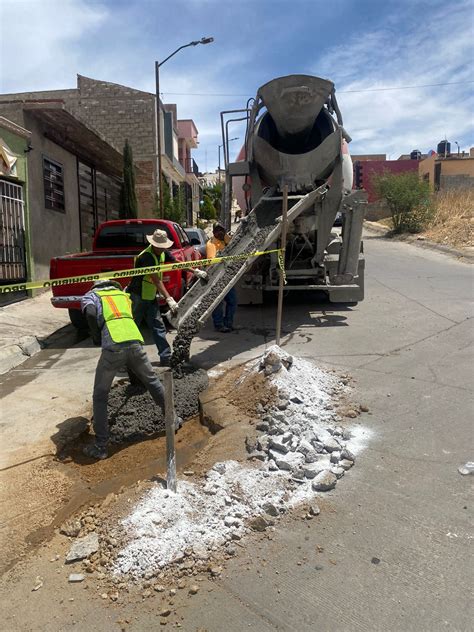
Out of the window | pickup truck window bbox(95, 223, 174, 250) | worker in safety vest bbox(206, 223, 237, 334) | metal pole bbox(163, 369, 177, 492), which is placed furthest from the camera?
the window

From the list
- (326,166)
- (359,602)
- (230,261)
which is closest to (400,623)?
(359,602)

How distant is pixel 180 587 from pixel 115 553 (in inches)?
17.7

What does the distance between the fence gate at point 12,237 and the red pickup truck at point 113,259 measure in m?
2.69

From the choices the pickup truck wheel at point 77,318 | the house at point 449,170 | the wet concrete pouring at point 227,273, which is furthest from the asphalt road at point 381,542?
the house at point 449,170

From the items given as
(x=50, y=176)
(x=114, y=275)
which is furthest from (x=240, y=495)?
(x=50, y=176)

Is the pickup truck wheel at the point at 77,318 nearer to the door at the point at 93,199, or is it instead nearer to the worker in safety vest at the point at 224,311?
the worker in safety vest at the point at 224,311

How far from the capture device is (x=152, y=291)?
6098 mm

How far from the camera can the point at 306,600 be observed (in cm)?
236

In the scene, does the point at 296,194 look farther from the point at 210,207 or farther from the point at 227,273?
the point at 210,207

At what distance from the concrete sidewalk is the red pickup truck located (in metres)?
0.74

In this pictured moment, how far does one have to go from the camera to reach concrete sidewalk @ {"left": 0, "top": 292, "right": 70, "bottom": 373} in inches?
275

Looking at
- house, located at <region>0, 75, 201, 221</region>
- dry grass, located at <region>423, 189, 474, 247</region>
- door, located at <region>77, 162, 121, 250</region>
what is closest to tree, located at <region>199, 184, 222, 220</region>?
house, located at <region>0, 75, 201, 221</region>

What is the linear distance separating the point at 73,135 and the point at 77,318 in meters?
7.90

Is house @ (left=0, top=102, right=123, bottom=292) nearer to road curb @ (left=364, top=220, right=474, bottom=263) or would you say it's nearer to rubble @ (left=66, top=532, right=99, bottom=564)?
rubble @ (left=66, top=532, right=99, bottom=564)
